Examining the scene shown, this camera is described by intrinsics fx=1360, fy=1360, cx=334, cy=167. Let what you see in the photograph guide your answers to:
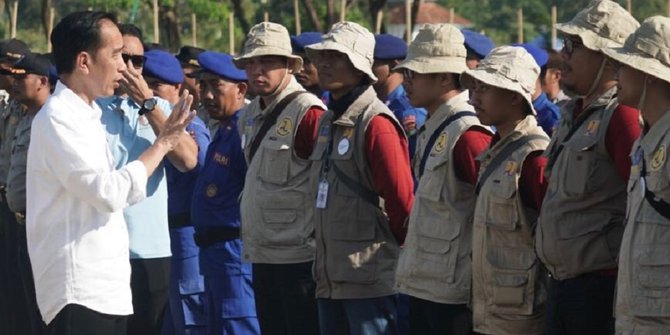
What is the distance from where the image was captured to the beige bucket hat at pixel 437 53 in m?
6.32

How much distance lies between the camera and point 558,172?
5.27 meters

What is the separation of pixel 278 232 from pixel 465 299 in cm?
143

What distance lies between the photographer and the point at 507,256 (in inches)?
220

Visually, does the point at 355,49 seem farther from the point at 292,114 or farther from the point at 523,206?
the point at 523,206

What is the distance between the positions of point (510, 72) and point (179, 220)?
294 centimetres

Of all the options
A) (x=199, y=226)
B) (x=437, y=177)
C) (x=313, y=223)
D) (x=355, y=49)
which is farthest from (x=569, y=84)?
(x=199, y=226)

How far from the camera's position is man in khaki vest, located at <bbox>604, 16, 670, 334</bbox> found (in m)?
4.61

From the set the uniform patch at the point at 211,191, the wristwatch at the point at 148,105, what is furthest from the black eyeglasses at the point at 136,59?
the uniform patch at the point at 211,191

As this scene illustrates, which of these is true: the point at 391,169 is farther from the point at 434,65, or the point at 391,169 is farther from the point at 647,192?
the point at 647,192

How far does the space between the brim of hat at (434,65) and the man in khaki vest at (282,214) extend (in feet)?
2.79

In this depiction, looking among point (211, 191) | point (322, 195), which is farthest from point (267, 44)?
point (322, 195)

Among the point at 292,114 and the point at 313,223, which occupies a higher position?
the point at 292,114

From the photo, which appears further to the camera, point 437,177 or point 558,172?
point 437,177

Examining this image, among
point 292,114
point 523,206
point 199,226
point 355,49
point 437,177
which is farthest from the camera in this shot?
point 199,226
